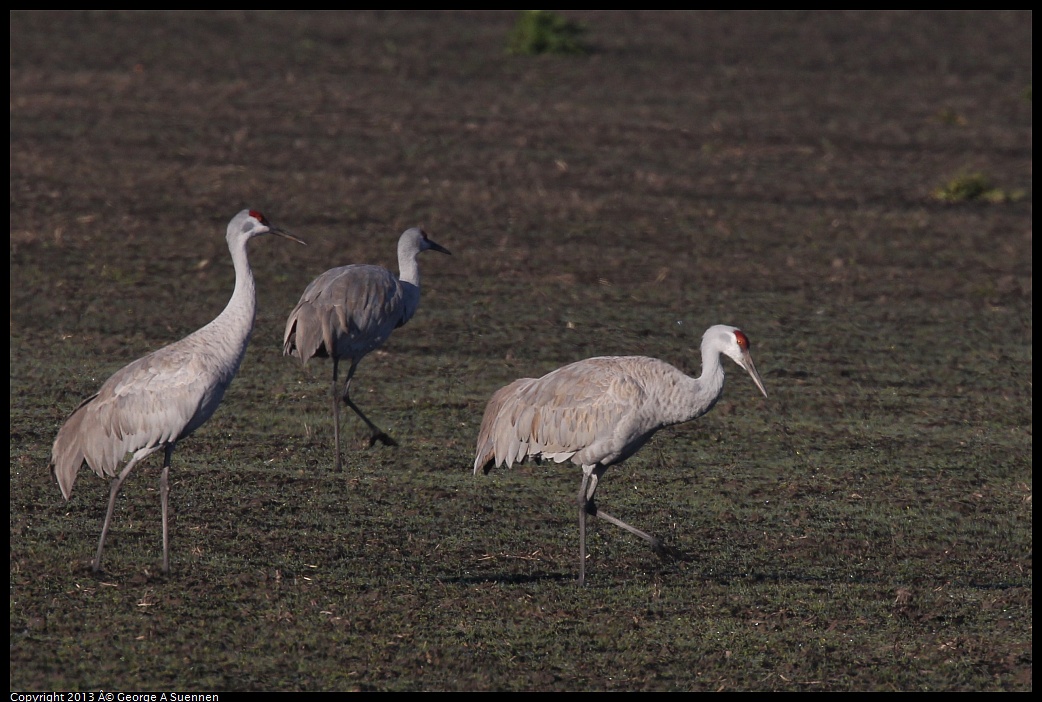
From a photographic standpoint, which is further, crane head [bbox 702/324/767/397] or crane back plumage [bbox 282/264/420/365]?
crane back plumage [bbox 282/264/420/365]

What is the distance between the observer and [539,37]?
21281 millimetres

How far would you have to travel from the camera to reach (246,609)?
6.78 m

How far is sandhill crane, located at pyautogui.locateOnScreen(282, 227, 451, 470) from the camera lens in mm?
9531

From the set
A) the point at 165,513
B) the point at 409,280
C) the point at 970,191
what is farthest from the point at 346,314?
the point at 970,191

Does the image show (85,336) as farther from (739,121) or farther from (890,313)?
(739,121)

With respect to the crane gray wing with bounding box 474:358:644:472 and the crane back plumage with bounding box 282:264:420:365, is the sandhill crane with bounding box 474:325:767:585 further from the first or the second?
the crane back plumage with bounding box 282:264:420:365

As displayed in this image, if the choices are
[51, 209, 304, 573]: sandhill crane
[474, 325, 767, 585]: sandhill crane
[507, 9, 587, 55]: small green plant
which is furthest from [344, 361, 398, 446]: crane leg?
[507, 9, 587, 55]: small green plant

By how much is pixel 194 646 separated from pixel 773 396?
17.4 ft

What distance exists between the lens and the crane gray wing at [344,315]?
9.54 metres

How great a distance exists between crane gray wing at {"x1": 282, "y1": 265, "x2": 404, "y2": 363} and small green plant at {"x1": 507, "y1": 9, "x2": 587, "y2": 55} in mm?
11903

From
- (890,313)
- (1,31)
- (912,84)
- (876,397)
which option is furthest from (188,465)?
(912,84)

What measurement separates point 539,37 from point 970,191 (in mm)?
7276

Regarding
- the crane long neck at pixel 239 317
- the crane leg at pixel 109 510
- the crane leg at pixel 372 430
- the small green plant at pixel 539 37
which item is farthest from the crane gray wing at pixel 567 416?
the small green plant at pixel 539 37

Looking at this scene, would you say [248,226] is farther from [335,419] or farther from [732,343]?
[732,343]
